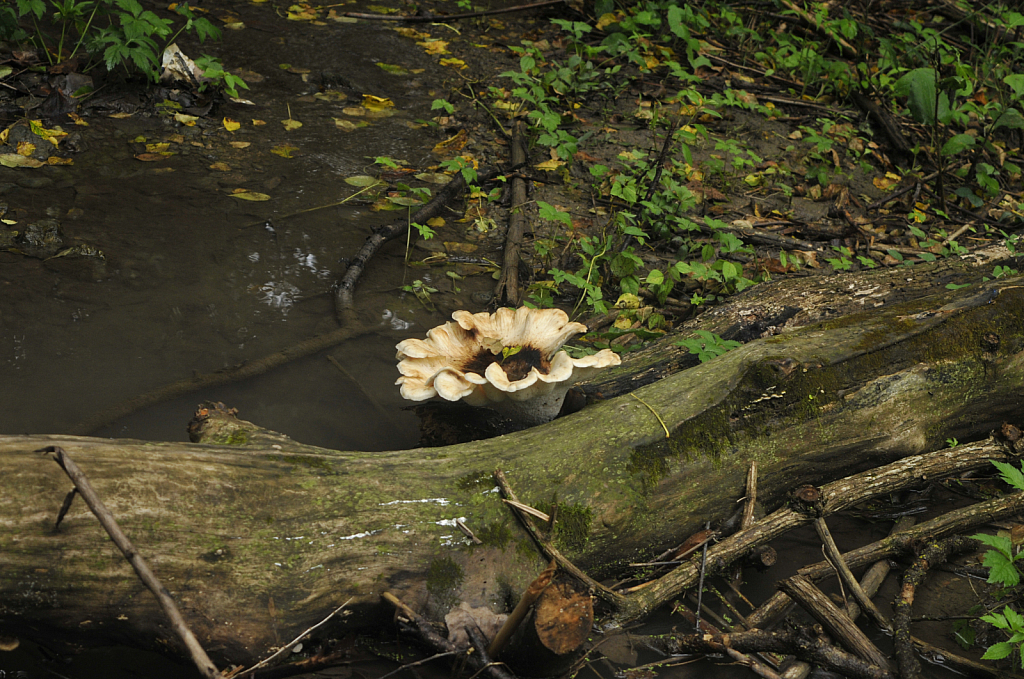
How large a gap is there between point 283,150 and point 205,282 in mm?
1800

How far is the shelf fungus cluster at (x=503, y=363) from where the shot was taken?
2.37 m

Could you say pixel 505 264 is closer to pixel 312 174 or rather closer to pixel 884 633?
pixel 312 174

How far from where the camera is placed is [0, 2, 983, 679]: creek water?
2916 millimetres

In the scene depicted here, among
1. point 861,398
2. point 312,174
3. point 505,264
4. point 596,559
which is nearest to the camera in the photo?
point 596,559

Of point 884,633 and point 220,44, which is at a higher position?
point 220,44

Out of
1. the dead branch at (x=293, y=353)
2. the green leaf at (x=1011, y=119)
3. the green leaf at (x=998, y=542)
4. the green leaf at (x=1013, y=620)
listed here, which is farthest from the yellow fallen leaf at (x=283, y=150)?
the green leaf at (x=1011, y=119)

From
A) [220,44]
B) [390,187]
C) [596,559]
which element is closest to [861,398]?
[596,559]

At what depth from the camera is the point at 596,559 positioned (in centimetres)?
226

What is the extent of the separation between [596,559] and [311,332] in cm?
201

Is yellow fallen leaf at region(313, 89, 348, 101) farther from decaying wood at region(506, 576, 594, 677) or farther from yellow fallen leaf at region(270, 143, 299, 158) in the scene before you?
decaying wood at region(506, 576, 594, 677)

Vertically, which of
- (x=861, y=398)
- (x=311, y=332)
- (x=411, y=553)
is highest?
(x=861, y=398)

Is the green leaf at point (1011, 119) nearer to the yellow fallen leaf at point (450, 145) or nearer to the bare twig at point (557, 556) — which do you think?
the yellow fallen leaf at point (450, 145)

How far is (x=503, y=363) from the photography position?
2.60 metres

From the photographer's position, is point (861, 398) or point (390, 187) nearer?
point (861, 398)
